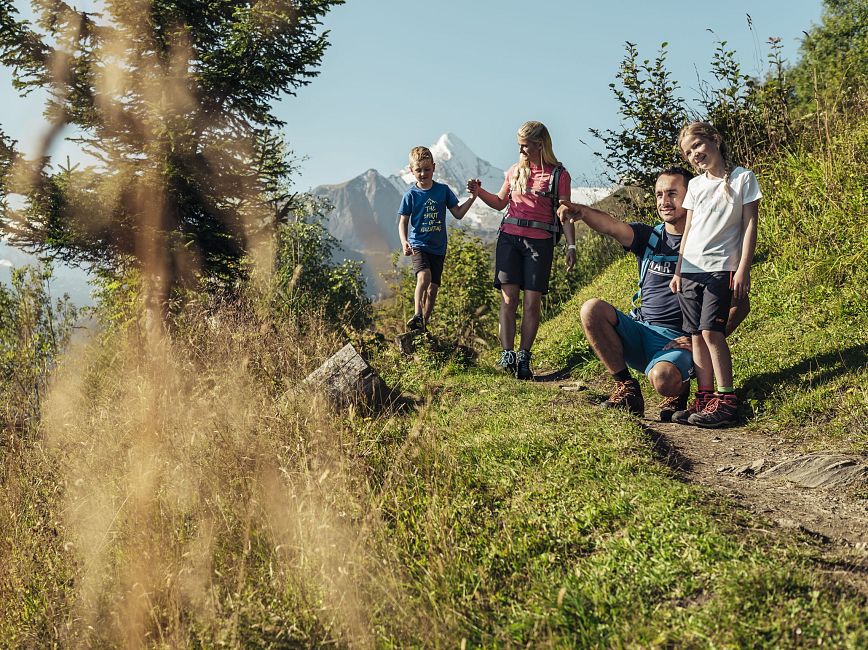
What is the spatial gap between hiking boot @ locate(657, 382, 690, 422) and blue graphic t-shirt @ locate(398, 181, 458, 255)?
3.36 meters

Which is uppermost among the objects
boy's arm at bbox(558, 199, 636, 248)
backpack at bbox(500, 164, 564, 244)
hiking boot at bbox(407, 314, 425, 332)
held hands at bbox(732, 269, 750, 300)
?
backpack at bbox(500, 164, 564, 244)

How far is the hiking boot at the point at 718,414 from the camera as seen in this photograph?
4566mm

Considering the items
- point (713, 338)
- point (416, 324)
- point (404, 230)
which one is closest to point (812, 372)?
point (713, 338)

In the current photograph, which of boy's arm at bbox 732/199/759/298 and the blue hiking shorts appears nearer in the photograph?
boy's arm at bbox 732/199/759/298

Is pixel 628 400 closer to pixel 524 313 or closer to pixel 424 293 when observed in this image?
pixel 524 313

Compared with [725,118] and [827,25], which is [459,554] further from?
[827,25]

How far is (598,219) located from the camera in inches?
201

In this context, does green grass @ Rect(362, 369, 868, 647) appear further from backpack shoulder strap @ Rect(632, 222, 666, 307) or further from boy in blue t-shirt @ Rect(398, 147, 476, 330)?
boy in blue t-shirt @ Rect(398, 147, 476, 330)

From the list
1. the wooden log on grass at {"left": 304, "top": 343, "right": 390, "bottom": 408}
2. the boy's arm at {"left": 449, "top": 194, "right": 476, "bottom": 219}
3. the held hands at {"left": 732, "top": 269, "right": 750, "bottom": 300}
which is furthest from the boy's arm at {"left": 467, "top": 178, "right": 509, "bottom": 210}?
the held hands at {"left": 732, "top": 269, "right": 750, "bottom": 300}

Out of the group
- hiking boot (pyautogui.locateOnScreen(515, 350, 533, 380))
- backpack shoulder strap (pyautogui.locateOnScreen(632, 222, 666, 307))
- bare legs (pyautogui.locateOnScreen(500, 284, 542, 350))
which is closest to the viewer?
backpack shoulder strap (pyautogui.locateOnScreen(632, 222, 666, 307))

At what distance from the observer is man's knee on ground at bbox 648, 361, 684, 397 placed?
4.73m

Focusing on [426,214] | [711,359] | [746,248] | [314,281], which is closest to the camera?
[746,248]

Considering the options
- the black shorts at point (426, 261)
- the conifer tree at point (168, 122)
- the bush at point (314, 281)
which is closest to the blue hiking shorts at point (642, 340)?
→ the black shorts at point (426, 261)

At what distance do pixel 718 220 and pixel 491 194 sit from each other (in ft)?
8.37
